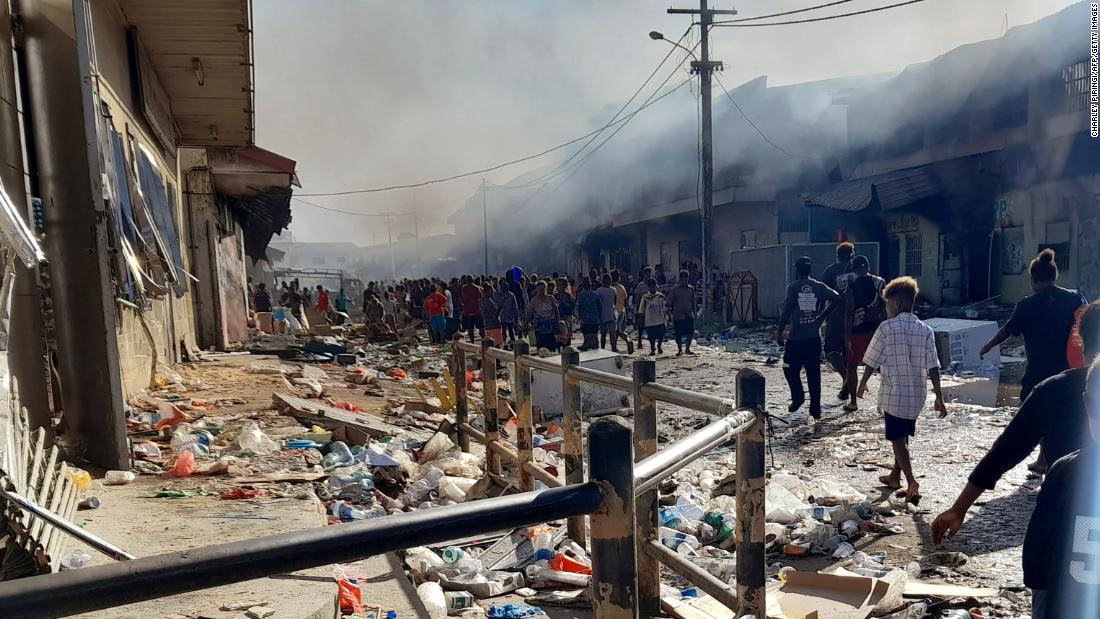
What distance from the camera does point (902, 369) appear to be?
4.81 m

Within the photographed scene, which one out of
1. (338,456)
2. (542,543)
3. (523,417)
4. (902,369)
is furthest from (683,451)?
(338,456)

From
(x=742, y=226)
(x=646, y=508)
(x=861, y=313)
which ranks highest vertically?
(x=742, y=226)

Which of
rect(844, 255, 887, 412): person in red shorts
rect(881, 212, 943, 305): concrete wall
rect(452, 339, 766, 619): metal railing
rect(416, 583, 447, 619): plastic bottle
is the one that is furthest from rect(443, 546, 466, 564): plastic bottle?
rect(881, 212, 943, 305): concrete wall

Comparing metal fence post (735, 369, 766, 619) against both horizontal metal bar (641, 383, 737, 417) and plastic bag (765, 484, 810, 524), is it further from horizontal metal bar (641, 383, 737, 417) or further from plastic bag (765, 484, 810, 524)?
plastic bag (765, 484, 810, 524)

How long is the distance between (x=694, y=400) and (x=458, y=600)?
5.54 feet

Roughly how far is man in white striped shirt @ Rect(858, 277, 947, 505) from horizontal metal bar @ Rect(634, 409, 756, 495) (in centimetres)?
322

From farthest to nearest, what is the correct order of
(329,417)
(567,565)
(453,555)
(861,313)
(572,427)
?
(861,313) < (329,417) < (453,555) < (567,565) < (572,427)

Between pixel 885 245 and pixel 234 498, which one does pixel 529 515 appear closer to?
pixel 234 498

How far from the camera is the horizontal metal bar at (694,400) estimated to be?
7.47 feet

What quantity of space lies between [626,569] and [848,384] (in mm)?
7067

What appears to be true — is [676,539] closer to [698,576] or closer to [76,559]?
[698,576]

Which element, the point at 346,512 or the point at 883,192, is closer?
the point at 346,512

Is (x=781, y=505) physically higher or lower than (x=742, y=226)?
lower

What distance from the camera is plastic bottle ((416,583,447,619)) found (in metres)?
3.16
